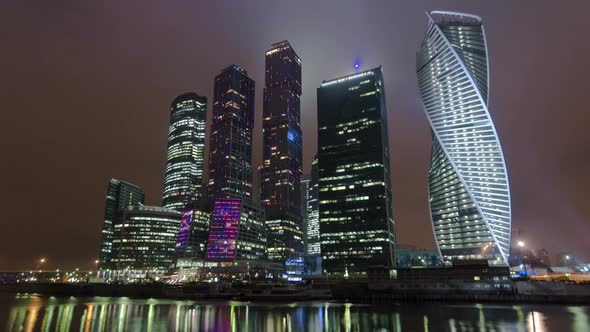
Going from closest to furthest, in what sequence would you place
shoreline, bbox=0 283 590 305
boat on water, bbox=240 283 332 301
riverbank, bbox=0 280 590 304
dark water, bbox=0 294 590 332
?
dark water, bbox=0 294 590 332, shoreline, bbox=0 283 590 305, riverbank, bbox=0 280 590 304, boat on water, bbox=240 283 332 301

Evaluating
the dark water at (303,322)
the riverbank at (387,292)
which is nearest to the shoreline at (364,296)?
the riverbank at (387,292)

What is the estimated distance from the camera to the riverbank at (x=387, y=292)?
10662 cm

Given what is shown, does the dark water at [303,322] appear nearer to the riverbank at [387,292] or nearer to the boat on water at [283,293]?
the riverbank at [387,292]

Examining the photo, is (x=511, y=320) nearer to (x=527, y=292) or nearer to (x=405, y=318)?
(x=405, y=318)

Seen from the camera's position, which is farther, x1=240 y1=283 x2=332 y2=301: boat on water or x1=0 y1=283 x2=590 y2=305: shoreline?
x1=240 y1=283 x2=332 y2=301: boat on water

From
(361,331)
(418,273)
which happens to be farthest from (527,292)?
(361,331)

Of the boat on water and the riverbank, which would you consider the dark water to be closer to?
the riverbank

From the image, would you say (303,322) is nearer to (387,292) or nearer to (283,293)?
(283,293)

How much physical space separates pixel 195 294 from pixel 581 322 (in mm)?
116047

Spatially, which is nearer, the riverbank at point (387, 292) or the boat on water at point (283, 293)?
the riverbank at point (387, 292)

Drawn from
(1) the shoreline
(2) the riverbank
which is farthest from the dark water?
(2) the riverbank

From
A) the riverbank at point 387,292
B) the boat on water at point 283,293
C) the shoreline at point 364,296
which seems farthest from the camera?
the boat on water at point 283,293

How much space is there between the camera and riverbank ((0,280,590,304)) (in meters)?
107

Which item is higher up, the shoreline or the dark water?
the shoreline
